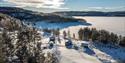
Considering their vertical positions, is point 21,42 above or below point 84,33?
above

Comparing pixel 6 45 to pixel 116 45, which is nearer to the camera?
pixel 6 45

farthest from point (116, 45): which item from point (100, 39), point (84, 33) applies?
point (84, 33)

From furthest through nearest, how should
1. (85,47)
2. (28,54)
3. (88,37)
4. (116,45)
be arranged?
(88,37), (116,45), (85,47), (28,54)

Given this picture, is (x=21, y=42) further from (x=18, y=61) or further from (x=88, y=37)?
(x=88, y=37)

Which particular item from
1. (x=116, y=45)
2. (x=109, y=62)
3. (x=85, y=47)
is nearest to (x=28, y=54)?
(x=109, y=62)

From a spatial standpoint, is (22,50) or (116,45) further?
(116,45)

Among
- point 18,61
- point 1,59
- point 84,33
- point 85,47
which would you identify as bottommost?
point 84,33

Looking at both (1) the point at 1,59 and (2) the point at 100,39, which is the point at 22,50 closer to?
(1) the point at 1,59

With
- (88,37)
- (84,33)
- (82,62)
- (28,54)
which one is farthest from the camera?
(84,33)

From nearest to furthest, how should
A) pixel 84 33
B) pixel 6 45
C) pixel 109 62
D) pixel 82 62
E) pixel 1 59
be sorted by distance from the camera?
pixel 1 59 < pixel 6 45 < pixel 82 62 < pixel 109 62 < pixel 84 33
